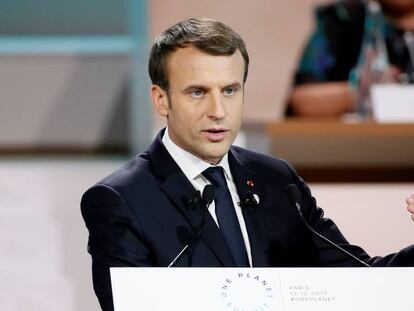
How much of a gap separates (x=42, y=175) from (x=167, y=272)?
130 inches

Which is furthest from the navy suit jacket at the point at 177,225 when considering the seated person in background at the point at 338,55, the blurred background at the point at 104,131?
the seated person in background at the point at 338,55

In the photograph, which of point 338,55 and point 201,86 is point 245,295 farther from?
point 338,55

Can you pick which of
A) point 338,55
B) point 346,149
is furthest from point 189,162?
point 338,55

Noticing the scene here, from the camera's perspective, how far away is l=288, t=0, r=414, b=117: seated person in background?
3287 millimetres

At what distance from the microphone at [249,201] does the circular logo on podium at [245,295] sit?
229 millimetres

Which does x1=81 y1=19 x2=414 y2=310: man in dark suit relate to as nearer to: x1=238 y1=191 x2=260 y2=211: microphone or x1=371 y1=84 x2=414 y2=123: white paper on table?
x1=238 y1=191 x2=260 y2=211: microphone

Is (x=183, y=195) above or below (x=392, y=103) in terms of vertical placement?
above

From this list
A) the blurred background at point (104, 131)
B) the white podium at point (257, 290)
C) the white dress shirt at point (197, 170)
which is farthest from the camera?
the blurred background at point (104, 131)

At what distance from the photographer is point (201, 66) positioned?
153 cm

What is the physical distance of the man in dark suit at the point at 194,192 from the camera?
1537 mm

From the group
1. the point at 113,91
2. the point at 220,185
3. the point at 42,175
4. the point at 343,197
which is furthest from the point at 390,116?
the point at 113,91

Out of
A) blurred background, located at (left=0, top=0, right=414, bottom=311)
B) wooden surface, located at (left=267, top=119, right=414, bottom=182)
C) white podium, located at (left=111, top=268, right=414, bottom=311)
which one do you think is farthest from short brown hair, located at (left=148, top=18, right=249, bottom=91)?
wooden surface, located at (left=267, top=119, right=414, bottom=182)

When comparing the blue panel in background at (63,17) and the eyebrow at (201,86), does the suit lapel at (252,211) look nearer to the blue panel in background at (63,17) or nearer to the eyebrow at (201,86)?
the eyebrow at (201,86)

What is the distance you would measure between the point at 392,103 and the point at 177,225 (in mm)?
1531
